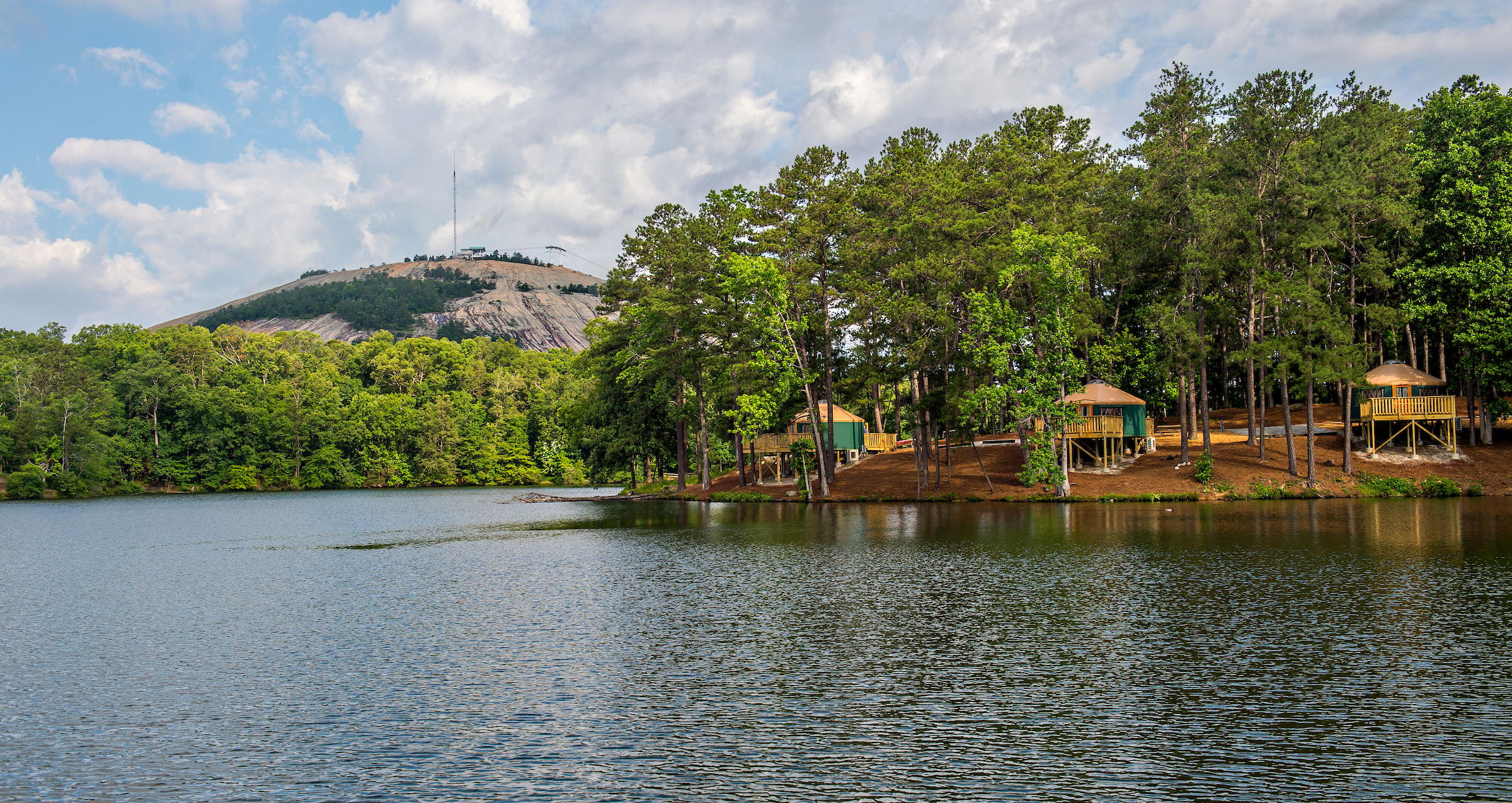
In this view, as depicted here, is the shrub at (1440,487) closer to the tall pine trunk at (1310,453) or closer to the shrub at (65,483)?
the tall pine trunk at (1310,453)

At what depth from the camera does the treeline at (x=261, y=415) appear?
331 feet

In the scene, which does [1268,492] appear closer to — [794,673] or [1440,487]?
[1440,487]

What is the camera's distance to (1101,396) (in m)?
56.4

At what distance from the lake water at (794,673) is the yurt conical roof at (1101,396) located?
20898 mm

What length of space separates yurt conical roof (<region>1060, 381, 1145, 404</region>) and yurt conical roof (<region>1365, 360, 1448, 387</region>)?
11.8 meters

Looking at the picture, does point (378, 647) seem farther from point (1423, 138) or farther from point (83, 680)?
point (1423, 138)

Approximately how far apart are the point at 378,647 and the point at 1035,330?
40.3m

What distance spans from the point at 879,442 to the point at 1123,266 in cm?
2210

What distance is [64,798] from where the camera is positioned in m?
11.6

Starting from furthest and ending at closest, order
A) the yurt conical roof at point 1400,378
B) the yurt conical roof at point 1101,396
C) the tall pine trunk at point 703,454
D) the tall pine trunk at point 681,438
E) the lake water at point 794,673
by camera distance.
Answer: the tall pine trunk at point 681,438 < the tall pine trunk at point 703,454 < the yurt conical roof at point 1101,396 < the yurt conical roof at point 1400,378 < the lake water at point 794,673

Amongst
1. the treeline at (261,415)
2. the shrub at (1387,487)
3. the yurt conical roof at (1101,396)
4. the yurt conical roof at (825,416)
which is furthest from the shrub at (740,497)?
the shrub at (1387,487)

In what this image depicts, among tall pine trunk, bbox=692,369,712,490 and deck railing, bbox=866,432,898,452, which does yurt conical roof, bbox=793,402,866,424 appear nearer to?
deck railing, bbox=866,432,898,452

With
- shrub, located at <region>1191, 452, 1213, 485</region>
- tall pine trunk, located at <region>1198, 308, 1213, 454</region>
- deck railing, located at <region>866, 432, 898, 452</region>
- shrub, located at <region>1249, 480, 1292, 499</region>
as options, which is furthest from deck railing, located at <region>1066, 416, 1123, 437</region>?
deck railing, located at <region>866, 432, 898, 452</region>

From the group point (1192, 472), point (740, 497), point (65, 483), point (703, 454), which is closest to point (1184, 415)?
point (1192, 472)
